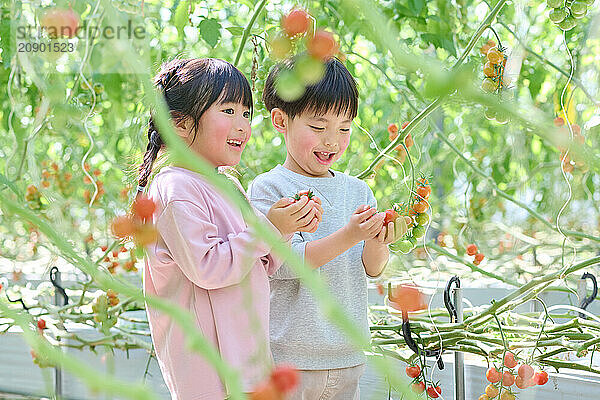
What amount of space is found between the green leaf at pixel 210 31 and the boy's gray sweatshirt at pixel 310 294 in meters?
0.29

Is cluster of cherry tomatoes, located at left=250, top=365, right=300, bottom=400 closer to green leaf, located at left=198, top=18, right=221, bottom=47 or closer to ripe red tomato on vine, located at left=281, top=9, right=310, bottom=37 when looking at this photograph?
ripe red tomato on vine, located at left=281, top=9, right=310, bottom=37

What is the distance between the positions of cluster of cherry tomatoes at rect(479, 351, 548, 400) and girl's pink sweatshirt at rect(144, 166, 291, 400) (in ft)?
1.13

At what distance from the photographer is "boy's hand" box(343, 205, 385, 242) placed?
813 mm

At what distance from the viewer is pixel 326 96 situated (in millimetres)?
917

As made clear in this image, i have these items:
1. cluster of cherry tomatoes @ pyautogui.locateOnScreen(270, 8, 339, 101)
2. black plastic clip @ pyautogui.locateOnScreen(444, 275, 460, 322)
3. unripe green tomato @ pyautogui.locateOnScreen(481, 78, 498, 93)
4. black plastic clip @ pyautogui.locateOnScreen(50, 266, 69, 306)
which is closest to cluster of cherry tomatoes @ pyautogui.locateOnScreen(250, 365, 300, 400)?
cluster of cherry tomatoes @ pyautogui.locateOnScreen(270, 8, 339, 101)

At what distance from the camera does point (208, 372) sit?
2.63ft

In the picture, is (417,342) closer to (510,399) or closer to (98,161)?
(510,399)

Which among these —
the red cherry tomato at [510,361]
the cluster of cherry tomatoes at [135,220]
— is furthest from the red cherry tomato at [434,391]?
the cluster of cherry tomatoes at [135,220]

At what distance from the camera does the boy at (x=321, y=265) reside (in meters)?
0.92

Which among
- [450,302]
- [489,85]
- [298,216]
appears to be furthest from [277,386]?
[450,302]

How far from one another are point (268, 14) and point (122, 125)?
935mm

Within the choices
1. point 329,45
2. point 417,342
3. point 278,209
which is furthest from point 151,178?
point 329,45

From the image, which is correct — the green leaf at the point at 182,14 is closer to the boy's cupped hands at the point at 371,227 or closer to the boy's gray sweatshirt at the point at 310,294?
the boy's gray sweatshirt at the point at 310,294

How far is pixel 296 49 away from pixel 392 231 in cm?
49
